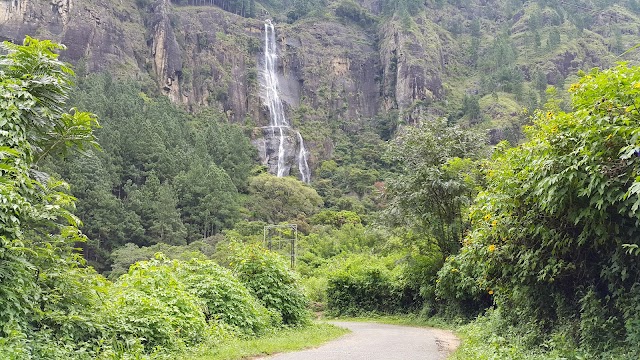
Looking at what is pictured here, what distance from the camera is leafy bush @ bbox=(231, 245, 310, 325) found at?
12.5 meters

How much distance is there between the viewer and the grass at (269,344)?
8.06 meters

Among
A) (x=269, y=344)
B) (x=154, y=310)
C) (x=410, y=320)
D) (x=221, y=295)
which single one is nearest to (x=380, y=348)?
(x=269, y=344)

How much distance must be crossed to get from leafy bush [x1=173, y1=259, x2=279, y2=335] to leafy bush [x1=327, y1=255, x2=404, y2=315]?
11626mm

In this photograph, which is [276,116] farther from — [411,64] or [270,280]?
[270,280]

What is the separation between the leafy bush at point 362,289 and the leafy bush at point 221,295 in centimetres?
1163

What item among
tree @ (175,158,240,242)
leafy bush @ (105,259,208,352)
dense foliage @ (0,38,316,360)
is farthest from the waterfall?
dense foliage @ (0,38,316,360)

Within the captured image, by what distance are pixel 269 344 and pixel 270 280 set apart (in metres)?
3.12

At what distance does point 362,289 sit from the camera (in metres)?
22.8

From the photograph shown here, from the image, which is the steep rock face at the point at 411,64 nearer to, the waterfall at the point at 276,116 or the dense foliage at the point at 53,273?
the waterfall at the point at 276,116

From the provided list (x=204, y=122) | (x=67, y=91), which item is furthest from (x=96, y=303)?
(x=204, y=122)

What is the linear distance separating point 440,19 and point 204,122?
61852 mm

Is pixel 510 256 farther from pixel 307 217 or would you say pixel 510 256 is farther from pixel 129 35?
pixel 129 35

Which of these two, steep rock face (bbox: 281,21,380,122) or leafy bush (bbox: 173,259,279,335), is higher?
steep rock face (bbox: 281,21,380,122)

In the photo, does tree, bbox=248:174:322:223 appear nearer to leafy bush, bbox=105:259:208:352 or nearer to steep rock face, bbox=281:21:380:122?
steep rock face, bbox=281:21:380:122
